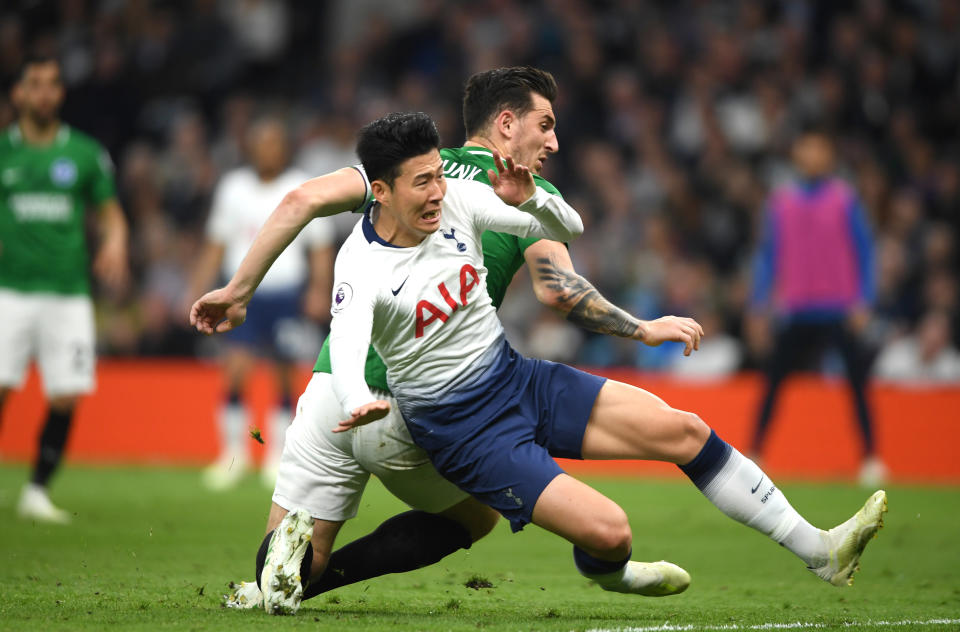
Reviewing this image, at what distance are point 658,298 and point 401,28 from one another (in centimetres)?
633

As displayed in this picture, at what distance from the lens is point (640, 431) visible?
4.44 metres

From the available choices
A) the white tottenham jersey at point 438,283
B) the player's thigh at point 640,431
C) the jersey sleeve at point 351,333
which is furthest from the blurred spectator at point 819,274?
the jersey sleeve at point 351,333

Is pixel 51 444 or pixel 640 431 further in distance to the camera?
pixel 51 444

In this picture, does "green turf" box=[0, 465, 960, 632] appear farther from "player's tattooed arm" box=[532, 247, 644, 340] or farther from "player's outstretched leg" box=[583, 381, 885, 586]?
"player's tattooed arm" box=[532, 247, 644, 340]

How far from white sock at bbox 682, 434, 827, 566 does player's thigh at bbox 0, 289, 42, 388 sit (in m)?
5.05

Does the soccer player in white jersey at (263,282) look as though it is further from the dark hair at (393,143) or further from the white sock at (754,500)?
the white sock at (754,500)

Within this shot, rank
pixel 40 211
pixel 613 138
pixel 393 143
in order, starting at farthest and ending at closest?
1. pixel 613 138
2. pixel 40 211
3. pixel 393 143

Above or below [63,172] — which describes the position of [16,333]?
below

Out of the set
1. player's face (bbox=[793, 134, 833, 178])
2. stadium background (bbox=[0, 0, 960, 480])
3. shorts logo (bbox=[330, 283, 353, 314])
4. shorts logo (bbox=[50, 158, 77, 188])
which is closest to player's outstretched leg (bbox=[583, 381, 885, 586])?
shorts logo (bbox=[330, 283, 353, 314])

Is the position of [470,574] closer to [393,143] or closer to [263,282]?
[393,143]

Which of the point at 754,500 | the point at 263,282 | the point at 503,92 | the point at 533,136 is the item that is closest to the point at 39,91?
the point at 263,282

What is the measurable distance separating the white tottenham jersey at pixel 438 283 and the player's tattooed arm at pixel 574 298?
0.31 meters

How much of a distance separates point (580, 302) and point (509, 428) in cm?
59

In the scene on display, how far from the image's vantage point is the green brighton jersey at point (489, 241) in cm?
468
